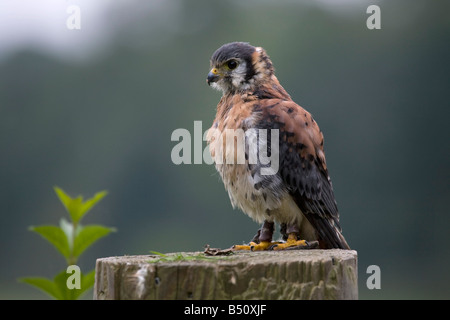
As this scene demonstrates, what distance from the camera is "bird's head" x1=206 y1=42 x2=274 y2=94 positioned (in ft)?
15.1

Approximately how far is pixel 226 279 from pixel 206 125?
2193 centimetres

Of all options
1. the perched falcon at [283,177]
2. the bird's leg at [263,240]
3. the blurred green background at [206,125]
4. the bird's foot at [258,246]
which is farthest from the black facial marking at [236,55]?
the blurred green background at [206,125]

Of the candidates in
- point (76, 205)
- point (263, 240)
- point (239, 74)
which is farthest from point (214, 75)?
point (76, 205)

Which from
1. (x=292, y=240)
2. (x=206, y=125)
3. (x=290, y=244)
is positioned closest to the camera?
(x=290, y=244)

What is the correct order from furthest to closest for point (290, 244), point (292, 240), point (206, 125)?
point (206, 125)
point (292, 240)
point (290, 244)

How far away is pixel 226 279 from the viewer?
8.91ft

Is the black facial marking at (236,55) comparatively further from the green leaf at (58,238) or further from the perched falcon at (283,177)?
the green leaf at (58,238)

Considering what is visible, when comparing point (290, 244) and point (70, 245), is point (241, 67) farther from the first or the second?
point (70, 245)

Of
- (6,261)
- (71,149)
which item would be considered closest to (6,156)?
(71,149)

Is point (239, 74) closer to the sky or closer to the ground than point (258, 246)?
closer to the sky

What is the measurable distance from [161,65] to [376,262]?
53.7 ft

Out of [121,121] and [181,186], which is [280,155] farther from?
[121,121]

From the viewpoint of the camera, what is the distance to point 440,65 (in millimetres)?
34156

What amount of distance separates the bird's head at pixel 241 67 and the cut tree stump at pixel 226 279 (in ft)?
6.55
